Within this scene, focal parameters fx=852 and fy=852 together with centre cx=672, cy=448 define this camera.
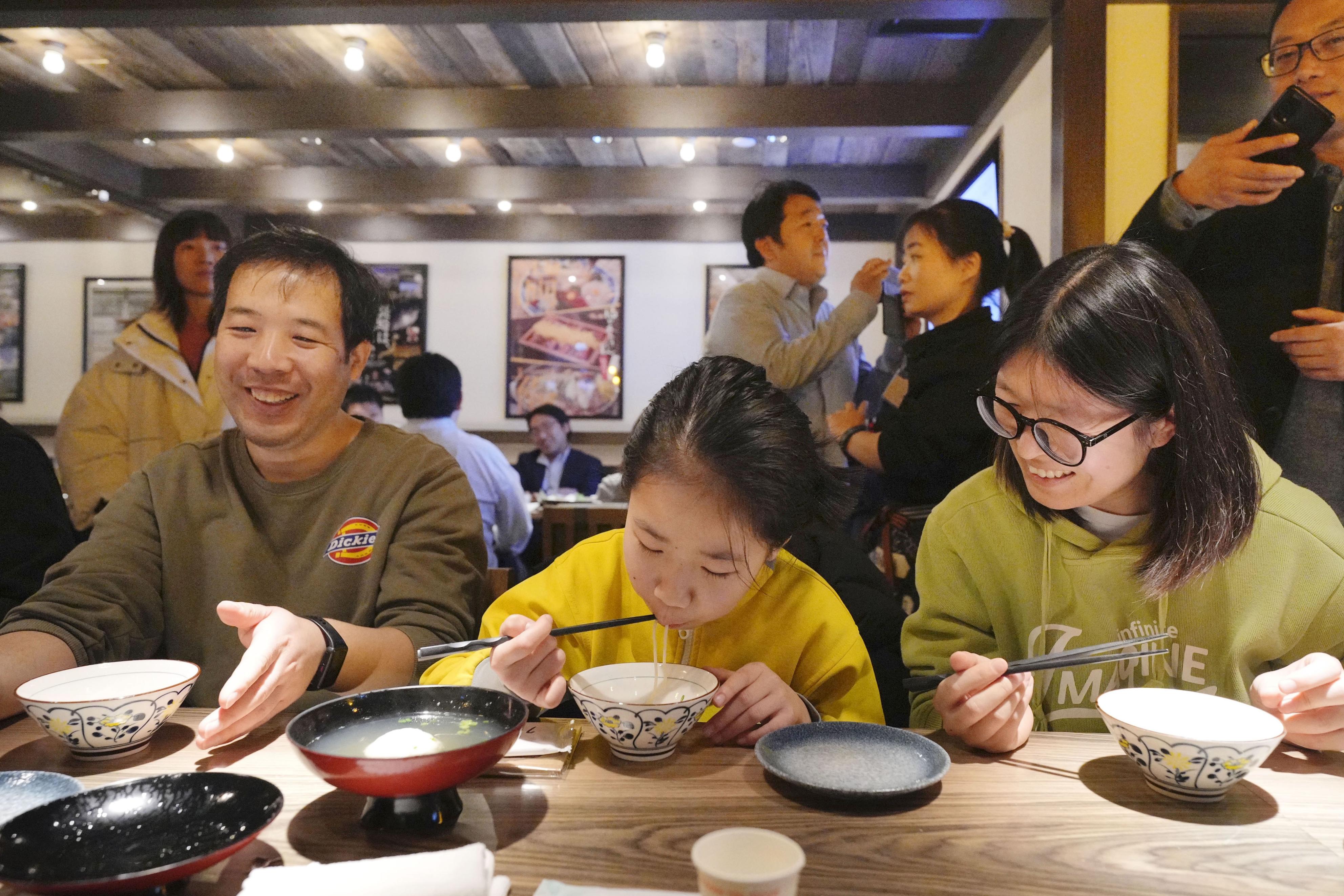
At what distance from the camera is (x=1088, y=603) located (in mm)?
1455

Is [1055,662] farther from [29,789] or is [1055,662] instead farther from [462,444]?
[462,444]

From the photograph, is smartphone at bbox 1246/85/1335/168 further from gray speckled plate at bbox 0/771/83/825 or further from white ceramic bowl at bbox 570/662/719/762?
gray speckled plate at bbox 0/771/83/825

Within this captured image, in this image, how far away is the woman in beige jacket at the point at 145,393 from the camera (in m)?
3.22

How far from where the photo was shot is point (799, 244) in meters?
3.06

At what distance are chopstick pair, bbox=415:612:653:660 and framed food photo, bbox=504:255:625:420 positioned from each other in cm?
572

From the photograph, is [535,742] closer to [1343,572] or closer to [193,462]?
[193,462]

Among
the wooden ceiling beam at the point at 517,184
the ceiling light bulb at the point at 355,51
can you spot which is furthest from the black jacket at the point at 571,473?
the ceiling light bulb at the point at 355,51

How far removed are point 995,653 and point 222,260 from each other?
169 centimetres

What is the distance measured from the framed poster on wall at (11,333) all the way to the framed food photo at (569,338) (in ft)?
13.1

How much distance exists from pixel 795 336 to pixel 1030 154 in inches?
53.6

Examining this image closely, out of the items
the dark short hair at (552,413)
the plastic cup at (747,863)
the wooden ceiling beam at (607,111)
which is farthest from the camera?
the dark short hair at (552,413)

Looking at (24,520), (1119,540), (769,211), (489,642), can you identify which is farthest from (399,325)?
(1119,540)

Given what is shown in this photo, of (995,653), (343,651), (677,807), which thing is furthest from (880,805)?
(343,651)

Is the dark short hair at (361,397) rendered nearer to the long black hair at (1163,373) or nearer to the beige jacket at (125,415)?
the beige jacket at (125,415)
